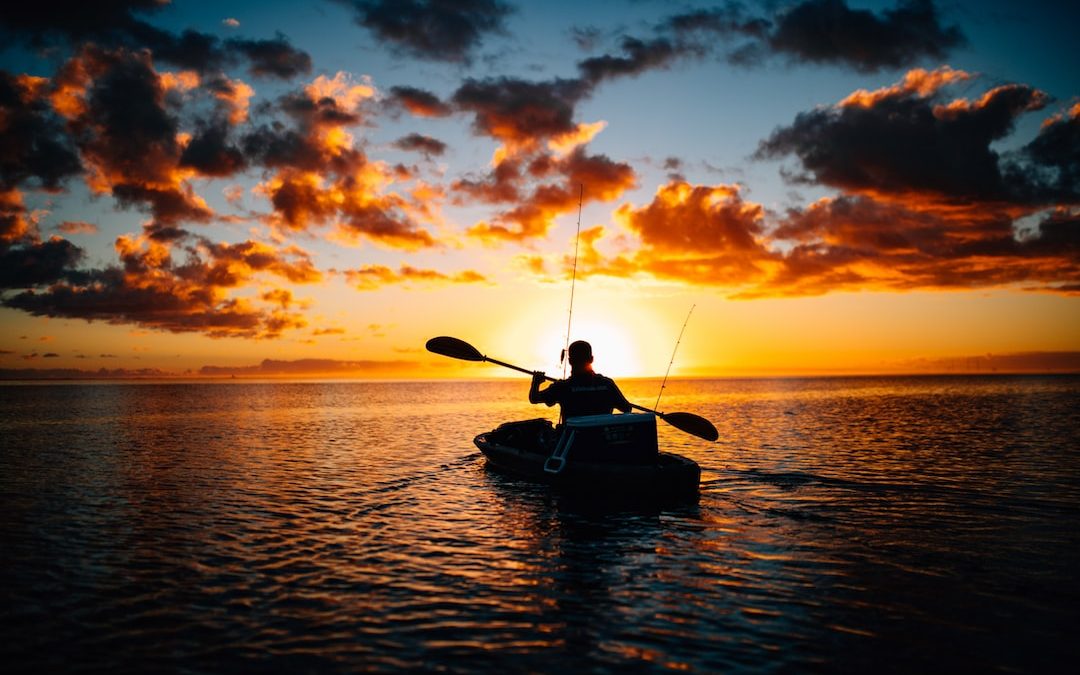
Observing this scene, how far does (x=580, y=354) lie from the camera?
55.8 feet

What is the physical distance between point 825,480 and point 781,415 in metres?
34.6

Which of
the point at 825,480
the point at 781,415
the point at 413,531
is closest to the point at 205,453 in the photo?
the point at 413,531

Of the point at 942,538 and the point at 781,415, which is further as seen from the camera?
the point at 781,415

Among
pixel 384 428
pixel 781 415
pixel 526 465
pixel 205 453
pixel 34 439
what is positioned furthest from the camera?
pixel 781 415

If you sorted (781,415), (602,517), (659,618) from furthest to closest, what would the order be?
(781,415), (602,517), (659,618)

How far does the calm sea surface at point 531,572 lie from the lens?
7.48m

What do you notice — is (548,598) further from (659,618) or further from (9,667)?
(9,667)

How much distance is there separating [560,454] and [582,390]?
1.79m

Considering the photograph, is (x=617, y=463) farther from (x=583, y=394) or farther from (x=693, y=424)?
(x=693, y=424)

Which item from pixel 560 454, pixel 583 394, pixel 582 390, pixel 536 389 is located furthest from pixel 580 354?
pixel 560 454

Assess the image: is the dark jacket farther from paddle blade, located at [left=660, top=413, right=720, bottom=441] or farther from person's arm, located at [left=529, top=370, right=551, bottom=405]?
paddle blade, located at [left=660, top=413, right=720, bottom=441]

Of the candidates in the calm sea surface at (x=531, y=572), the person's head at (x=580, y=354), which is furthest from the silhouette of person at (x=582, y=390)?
the calm sea surface at (x=531, y=572)

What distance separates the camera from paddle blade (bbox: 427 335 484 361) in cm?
2081

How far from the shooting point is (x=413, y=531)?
13797mm
